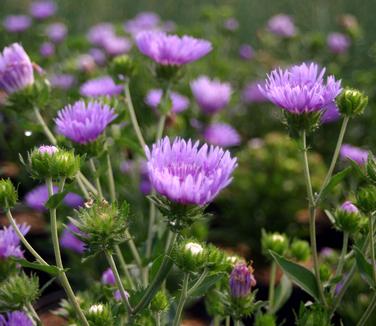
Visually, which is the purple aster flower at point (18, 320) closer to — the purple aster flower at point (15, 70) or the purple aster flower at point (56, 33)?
the purple aster flower at point (15, 70)

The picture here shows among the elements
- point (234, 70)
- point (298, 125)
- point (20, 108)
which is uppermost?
point (298, 125)

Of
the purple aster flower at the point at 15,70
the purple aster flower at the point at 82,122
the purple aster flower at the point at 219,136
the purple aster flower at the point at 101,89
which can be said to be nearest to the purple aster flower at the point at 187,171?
the purple aster flower at the point at 82,122

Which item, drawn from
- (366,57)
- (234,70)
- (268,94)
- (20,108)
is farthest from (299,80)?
(366,57)

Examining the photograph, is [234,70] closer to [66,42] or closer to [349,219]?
[66,42]

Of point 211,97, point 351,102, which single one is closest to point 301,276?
point 351,102

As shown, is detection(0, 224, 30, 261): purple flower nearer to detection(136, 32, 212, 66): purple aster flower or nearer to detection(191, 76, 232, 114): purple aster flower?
detection(136, 32, 212, 66): purple aster flower

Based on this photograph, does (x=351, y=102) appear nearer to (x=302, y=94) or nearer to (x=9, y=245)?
(x=302, y=94)
